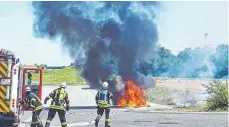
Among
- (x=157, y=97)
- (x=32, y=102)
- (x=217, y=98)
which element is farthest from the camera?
(x=157, y=97)

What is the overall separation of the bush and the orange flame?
4.96m

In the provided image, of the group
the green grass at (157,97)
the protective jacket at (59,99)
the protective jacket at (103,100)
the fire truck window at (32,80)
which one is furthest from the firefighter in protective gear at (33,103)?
the green grass at (157,97)

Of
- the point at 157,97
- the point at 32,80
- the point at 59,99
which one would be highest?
the point at 32,80

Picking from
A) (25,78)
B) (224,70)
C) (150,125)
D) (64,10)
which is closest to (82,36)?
(64,10)

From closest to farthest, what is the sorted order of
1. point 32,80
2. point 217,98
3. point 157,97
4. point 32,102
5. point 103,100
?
1. point 32,102
2. point 32,80
3. point 103,100
4. point 217,98
5. point 157,97

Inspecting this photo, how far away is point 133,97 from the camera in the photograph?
29.9m

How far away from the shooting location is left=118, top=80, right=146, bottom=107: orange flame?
29.8m

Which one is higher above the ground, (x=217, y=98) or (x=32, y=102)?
(x=32, y=102)

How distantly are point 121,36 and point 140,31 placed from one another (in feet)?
4.50

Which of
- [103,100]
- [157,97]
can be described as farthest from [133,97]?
[103,100]

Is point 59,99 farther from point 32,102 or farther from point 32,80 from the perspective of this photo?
point 32,80

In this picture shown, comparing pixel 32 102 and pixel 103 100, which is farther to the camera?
pixel 103 100

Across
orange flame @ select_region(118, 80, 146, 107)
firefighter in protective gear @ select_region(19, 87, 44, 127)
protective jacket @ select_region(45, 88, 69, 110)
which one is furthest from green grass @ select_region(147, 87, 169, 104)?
firefighter in protective gear @ select_region(19, 87, 44, 127)

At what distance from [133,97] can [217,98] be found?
20.0ft
